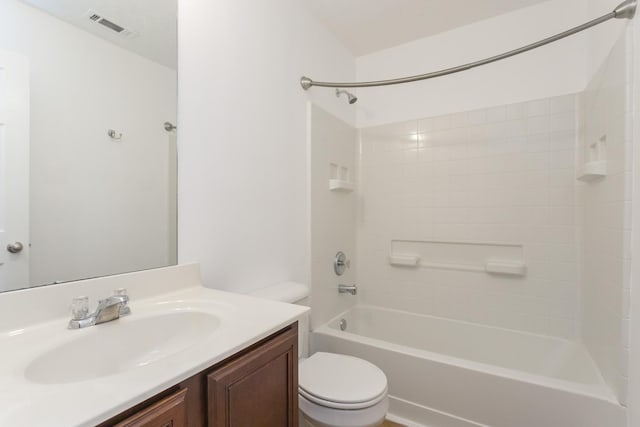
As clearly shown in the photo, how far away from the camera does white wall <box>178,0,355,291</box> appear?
3.86 feet

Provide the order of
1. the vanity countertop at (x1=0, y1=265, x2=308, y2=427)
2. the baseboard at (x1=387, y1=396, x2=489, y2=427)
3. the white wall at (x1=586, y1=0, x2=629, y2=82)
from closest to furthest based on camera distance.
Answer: the vanity countertop at (x1=0, y1=265, x2=308, y2=427) < the white wall at (x1=586, y1=0, x2=629, y2=82) < the baseboard at (x1=387, y1=396, x2=489, y2=427)

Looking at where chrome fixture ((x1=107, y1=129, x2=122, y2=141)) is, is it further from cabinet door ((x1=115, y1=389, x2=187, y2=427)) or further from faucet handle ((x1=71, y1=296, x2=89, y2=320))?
cabinet door ((x1=115, y1=389, x2=187, y2=427))

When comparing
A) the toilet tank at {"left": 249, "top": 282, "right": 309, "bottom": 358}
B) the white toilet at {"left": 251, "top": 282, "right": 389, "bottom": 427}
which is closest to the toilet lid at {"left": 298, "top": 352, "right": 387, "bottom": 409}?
the white toilet at {"left": 251, "top": 282, "right": 389, "bottom": 427}

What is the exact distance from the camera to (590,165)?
1.42m

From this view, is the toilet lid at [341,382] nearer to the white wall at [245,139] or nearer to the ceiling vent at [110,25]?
the white wall at [245,139]

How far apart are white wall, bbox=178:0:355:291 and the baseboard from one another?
850 mm

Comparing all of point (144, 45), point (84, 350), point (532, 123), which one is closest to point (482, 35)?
point (532, 123)

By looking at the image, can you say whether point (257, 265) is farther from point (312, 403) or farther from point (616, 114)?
point (616, 114)

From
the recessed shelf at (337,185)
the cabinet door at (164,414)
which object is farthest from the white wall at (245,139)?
the cabinet door at (164,414)

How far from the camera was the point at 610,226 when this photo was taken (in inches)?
51.2

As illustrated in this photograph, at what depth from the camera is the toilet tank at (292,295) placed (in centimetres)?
138

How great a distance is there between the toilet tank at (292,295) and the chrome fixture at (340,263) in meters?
0.58

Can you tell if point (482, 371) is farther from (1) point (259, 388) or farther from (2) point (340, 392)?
(1) point (259, 388)

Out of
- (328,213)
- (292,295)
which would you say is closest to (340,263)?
(328,213)
